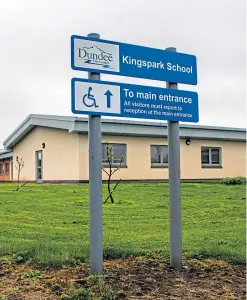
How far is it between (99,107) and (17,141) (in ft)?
90.2

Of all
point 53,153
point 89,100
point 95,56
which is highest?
point 95,56

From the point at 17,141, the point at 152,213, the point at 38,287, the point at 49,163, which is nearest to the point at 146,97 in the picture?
the point at 38,287

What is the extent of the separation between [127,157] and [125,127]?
1843 millimetres

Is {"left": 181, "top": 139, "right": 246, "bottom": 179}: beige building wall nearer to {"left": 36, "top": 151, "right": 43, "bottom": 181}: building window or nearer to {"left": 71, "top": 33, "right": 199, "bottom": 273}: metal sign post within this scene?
{"left": 36, "top": 151, "right": 43, "bottom": 181}: building window

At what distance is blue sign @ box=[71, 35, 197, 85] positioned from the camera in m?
5.19

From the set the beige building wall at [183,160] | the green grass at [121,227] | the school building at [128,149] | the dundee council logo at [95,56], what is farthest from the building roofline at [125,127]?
the dundee council logo at [95,56]

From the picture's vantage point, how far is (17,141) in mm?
31719

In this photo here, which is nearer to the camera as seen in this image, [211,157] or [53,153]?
[53,153]

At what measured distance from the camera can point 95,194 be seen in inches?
202

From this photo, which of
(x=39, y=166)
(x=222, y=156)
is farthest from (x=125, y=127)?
(x=222, y=156)

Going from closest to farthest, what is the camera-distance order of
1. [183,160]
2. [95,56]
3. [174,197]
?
[95,56] → [174,197] → [183,160]

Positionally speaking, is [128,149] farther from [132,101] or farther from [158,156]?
[132,101]

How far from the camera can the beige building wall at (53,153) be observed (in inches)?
941

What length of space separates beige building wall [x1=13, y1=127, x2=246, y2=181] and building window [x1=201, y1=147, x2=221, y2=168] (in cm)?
27
